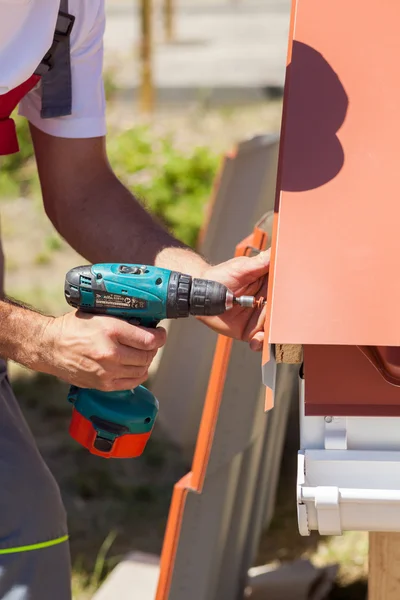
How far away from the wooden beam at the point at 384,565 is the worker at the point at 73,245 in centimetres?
45

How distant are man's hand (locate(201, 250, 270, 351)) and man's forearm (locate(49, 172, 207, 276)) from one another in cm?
12

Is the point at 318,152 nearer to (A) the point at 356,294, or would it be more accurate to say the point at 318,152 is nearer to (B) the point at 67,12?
(A) the point at 356,294

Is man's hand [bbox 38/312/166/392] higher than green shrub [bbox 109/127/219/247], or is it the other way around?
man's hand [bbox 38/312/166/392]

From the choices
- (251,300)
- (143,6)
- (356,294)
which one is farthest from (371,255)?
(143,6)

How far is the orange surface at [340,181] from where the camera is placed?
1403 mm

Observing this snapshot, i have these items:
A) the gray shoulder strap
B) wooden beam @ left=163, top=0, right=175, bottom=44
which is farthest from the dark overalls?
wooden beam @ left=163, top=0, right=175, bottom=44

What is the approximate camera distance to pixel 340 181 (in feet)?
5.04

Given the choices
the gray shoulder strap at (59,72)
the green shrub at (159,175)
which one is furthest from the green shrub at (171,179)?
the gray shoulder strap at (59,72)

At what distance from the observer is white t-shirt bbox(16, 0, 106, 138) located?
6.65 ft

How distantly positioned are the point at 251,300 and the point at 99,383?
327 millimetres

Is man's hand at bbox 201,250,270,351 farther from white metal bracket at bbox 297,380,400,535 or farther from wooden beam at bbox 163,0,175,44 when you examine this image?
wooden beam at bbox 163,0,175,44

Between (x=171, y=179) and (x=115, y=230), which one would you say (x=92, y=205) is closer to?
(x=115, y=230)

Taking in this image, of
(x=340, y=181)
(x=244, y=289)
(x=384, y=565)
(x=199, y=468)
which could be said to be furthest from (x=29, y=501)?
(x=340, y=181)

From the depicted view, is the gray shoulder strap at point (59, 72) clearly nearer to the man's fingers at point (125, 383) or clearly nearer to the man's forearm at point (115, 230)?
the man's forearm at point (115, 230)
